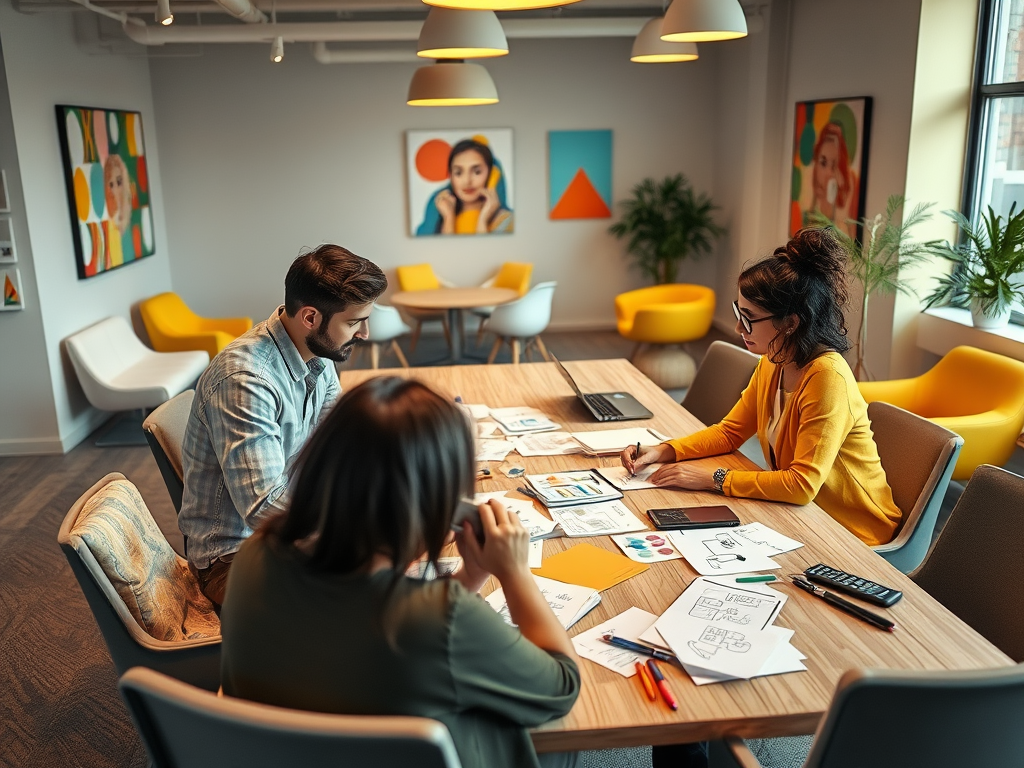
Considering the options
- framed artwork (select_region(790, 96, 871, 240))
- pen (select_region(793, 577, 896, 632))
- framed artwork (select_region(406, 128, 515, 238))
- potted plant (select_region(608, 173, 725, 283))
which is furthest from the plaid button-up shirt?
potted plant (select_region(608, 173, 725, 283))

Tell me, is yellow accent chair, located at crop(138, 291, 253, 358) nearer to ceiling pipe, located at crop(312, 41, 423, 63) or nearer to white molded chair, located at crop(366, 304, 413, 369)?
white molded chair, located at crop(366, 304, 413, 369)

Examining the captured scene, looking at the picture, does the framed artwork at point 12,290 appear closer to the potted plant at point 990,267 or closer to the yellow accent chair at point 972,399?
the yellow accent chair at point 972,399

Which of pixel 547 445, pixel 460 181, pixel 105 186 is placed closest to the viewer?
pixel 547 445

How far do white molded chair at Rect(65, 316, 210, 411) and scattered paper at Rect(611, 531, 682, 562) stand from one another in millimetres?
4162

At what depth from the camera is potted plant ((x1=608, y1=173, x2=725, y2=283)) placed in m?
8.24

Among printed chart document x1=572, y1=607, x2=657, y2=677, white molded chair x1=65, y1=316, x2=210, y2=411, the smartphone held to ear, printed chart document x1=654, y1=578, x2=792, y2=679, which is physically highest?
the smartphone held to ear

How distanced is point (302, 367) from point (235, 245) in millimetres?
6481

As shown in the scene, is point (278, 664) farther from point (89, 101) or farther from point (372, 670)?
point (89, 101)

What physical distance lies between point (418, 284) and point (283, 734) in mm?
7335

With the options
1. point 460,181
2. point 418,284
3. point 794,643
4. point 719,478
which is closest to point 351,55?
point 460,181

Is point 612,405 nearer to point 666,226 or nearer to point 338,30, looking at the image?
point 338,30

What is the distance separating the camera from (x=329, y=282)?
2.21 m

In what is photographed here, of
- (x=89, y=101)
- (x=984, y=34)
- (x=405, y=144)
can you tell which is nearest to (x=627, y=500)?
(x=984, y=34)

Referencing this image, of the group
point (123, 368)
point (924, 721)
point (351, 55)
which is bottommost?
point (123, 368)
